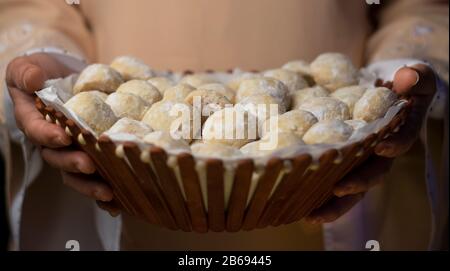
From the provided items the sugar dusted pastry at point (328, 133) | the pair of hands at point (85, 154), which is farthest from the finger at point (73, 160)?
the sugar dusted pastry at point (328, 133)

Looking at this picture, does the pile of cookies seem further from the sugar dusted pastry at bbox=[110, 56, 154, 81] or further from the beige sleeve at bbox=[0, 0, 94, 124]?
the beige sleeve at bbox=[0, 0, 94, 124]

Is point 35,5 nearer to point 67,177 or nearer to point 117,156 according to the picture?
point 67,177

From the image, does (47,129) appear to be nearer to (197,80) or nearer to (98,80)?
(98,80)

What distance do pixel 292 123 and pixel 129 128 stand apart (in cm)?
17

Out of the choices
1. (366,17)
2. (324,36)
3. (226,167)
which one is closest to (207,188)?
(226,167)

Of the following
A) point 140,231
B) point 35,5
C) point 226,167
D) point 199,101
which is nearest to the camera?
point 226,167

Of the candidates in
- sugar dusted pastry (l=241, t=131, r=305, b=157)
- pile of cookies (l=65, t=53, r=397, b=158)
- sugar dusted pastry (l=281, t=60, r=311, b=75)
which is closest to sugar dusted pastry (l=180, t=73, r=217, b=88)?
pile of cookies (l=65, t=53, r=397, b=158)

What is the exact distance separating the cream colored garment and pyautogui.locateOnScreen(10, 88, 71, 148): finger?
9.5 inches

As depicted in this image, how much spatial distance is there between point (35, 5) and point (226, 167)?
69cm

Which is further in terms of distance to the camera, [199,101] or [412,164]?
[412,164]

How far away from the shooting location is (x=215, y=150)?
51cm

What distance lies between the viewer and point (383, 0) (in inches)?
41.2

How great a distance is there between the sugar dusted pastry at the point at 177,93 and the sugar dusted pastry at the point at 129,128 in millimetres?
75

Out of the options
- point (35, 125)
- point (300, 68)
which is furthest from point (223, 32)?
point (35, 125)
